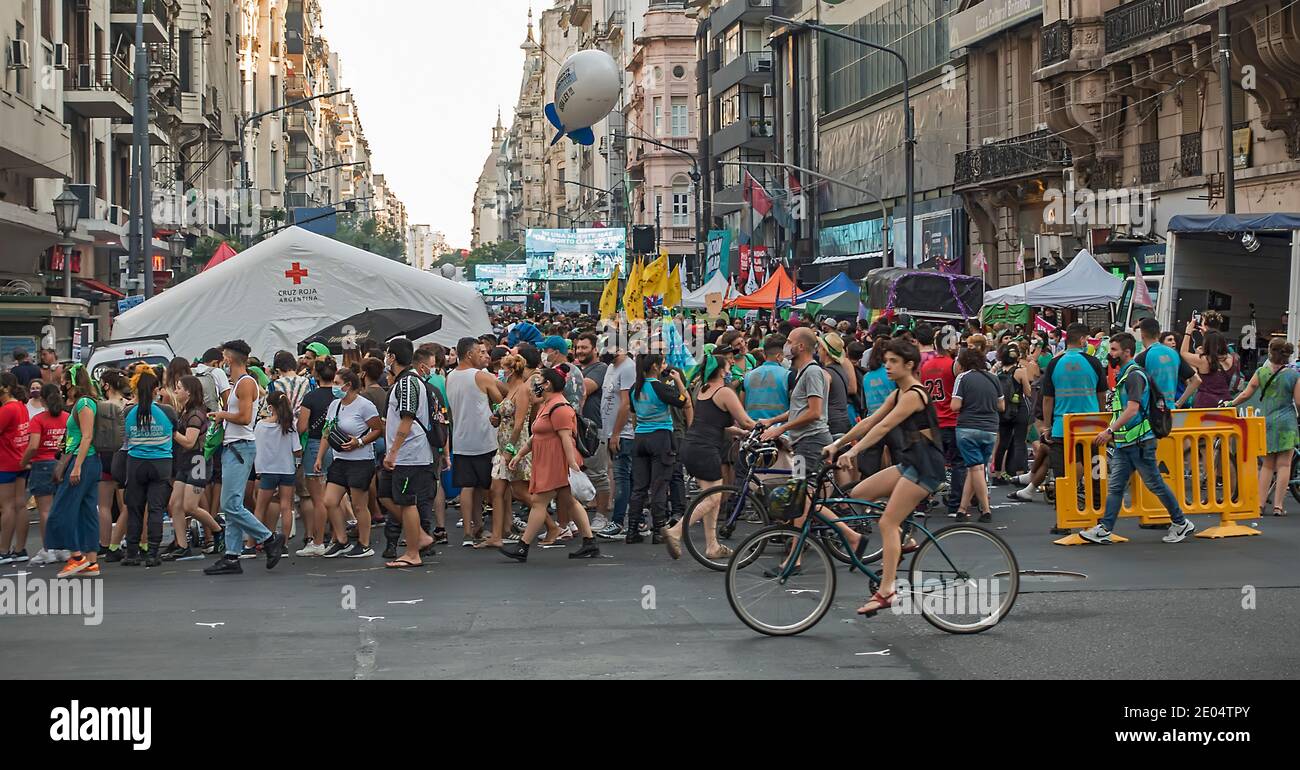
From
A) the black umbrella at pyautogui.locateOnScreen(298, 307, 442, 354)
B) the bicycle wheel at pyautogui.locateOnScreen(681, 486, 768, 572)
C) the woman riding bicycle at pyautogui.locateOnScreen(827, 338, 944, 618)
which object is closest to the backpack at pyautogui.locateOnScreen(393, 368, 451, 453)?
the bicycle wheel at pyautogui.locateOnScreen(681, 486, 768, 572)

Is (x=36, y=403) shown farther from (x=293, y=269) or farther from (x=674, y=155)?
(x=674, y=155)

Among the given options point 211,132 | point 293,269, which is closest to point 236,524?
point 293,269

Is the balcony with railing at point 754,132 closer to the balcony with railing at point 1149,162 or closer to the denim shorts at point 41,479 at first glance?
the balcony with railing at point 1149,162

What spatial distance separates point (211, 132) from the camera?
56844 millimetres

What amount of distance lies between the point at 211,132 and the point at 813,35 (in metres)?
22.7

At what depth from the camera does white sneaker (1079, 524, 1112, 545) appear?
12.6 meters

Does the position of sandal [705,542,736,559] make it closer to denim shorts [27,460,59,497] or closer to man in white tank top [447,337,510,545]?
man in white tank top [447,337,510,545]

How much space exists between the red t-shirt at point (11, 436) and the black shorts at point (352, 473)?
285 centimetres

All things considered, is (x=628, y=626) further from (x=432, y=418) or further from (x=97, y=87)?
(x=97, y=87)

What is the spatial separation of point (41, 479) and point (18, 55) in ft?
57.9

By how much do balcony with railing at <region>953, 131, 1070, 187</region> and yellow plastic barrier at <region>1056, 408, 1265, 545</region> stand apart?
78.2ft

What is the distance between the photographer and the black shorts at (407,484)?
1241 cm

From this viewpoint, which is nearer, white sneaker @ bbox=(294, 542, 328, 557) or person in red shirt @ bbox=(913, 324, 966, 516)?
white sneaker @ bbox=(294, 542, 328, 557)

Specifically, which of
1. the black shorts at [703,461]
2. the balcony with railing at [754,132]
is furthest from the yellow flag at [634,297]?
the balcony with railing at [754,132]
